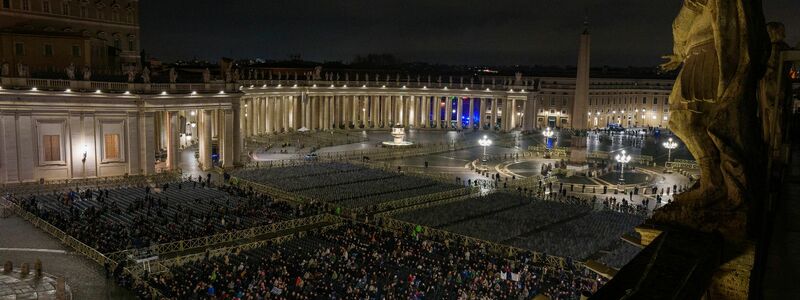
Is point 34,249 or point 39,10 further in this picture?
point 39,10

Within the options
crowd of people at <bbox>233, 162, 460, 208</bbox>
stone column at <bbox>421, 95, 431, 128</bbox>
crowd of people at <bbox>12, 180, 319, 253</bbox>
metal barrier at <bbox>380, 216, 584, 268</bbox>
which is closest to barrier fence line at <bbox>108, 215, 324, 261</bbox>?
crowd of people at <bbox>12, 180, 319, 253</bbox>

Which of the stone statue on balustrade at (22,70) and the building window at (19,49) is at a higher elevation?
the building window at (19,49)

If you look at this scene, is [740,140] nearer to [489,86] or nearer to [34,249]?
[34,249]

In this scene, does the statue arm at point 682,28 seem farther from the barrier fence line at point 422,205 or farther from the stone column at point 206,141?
the stone column at point 206,141

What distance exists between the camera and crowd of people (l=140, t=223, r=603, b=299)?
2648 cm

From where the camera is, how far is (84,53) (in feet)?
198

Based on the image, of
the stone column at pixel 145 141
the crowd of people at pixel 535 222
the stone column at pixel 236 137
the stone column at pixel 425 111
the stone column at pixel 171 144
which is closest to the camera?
the crowd of people at pixel 535 222

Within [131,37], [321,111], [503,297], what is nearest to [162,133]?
[131,37]

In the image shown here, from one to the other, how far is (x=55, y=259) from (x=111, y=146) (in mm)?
27542

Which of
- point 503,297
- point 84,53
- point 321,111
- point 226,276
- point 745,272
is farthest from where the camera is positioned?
point 321,111

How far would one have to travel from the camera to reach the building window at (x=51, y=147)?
174ft

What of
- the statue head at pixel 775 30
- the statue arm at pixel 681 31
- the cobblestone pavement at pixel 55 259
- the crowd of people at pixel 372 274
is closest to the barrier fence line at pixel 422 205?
the crowd of people at pixel 372 274

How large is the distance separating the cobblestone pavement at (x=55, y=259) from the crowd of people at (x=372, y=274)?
224 cm

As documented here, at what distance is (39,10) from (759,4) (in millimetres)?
67259
